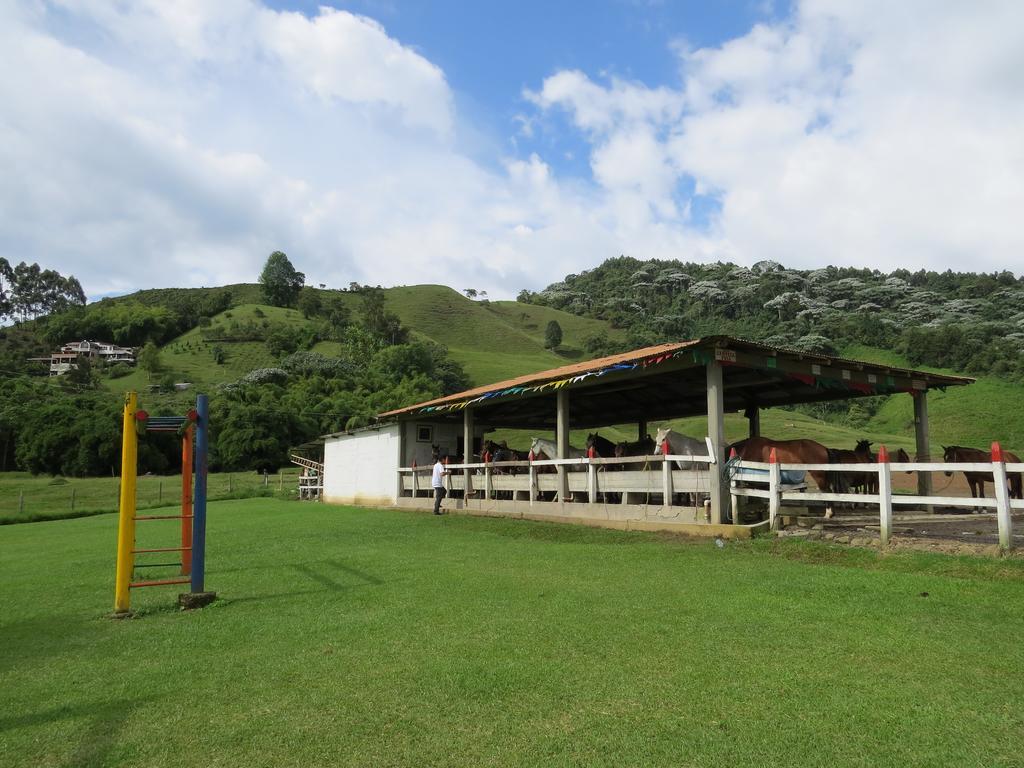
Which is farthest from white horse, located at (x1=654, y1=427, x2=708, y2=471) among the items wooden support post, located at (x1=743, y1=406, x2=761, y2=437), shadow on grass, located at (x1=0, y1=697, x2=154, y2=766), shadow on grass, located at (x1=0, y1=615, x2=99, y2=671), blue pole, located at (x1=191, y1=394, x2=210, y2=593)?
shadow on grass, located at (x1=0, y1=697, x2=154, y2=766)

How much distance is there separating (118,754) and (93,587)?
17.8ft

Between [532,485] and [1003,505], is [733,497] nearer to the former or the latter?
[1003,505]

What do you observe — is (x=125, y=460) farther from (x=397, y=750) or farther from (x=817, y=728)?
(x=817, y=728)

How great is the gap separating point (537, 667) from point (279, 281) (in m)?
120

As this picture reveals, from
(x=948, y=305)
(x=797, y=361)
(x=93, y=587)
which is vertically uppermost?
(x=948, y=305)

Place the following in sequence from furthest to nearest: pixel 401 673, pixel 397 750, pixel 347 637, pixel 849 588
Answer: pixel 849 588, pixel 347 637, pixel 401 673, pixel 397 750

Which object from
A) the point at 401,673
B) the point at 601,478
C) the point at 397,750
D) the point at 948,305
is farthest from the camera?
the point at 948,305

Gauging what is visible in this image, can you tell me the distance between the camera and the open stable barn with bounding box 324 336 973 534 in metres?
11.2

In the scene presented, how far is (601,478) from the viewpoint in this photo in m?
13.4

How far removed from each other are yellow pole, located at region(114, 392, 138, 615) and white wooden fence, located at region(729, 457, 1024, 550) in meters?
8.02

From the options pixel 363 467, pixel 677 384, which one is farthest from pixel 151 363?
pixel 677 384

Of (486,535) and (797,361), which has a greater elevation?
(797,361)

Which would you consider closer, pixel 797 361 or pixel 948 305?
pixel 797 361

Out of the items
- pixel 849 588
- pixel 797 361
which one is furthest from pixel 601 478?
pixel 849 588
